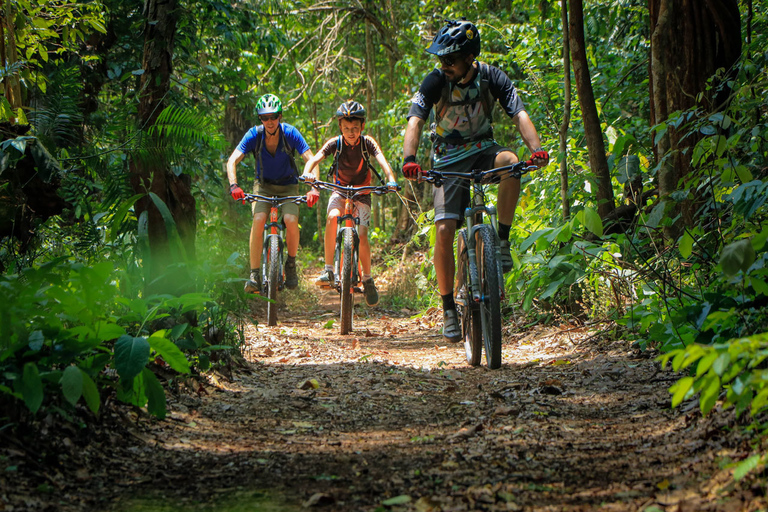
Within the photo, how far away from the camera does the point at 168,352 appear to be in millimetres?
2408

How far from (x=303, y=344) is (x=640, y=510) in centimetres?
449

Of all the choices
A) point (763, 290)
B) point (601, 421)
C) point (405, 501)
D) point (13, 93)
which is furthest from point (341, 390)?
point (13, 93)

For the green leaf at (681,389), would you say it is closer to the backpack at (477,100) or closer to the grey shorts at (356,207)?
the backpack at (477,100)

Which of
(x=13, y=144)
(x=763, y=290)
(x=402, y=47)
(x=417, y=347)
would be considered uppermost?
(x=402, y=47)

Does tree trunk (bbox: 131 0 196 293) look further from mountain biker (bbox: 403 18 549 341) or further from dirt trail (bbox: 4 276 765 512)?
mountain biker (bbox: 403 18 549 341)

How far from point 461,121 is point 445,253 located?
3.11 ft

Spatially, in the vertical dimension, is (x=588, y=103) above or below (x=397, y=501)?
above

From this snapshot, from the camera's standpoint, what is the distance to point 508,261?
15.4ft

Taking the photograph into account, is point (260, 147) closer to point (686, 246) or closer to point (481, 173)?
point (481, 173)

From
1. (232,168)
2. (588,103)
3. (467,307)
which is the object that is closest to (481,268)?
(467,307)

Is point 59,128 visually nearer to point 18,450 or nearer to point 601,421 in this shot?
point 18,450

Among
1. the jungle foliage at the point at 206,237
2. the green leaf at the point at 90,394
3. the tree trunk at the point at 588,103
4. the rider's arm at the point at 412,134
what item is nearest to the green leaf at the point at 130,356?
the jungle foliage at the point at 206,237

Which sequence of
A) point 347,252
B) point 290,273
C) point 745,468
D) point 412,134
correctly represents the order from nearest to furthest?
1. point 745,468
2. point 412,134
3. point 347,252
4. point 290,273

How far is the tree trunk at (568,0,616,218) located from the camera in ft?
17.3
